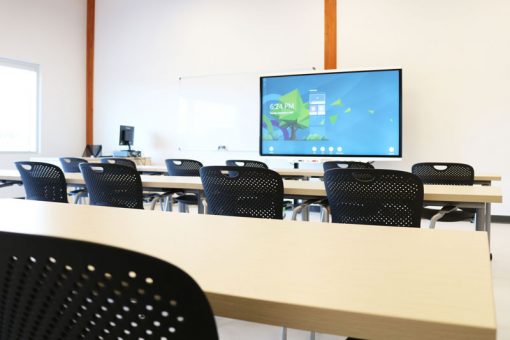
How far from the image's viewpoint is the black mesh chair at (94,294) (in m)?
0.45

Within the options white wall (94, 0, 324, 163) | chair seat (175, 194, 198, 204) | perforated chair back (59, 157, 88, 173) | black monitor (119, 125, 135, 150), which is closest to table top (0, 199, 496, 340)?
chair seat (175, 194, 198, 204)

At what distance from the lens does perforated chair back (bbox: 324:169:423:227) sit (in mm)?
1852

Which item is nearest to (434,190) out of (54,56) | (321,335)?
(321,335)

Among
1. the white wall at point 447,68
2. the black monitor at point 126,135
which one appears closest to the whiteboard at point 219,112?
the black monitor at point 126,135

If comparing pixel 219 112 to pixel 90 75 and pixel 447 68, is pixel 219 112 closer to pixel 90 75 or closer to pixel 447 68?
pixel 90 75

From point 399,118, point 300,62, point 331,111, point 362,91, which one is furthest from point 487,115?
point 300,62

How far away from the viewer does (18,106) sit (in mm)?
6918

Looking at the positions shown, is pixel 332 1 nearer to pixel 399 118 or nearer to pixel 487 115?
pixel 399 118

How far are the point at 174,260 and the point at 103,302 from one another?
0.30m

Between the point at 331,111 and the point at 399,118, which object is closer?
the point at 399,118

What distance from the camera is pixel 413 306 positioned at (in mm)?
561

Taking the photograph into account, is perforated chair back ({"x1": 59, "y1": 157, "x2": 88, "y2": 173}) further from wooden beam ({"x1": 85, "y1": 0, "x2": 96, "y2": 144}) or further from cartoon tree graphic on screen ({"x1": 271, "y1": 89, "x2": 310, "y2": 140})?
wooden beam ({"x1": 85, "y1": 0, "x2": 96, "y2": 144})

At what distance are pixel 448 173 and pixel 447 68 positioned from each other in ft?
9.65

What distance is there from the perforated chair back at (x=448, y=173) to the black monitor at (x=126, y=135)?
16.8ft
